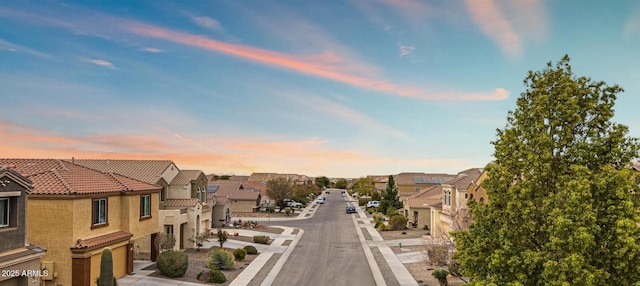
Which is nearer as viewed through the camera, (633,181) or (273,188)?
(633,181)

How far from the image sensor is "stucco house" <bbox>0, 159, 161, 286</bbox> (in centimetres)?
2106

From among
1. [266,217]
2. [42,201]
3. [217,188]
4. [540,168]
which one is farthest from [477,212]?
[217,188]

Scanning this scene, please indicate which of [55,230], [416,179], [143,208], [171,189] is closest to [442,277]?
[143,208]

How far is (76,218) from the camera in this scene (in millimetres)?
21234

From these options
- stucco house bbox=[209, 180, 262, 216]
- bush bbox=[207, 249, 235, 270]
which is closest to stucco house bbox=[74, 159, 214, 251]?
bush bbox=[207, 249, 235, 270]

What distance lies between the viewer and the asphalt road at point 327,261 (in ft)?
87.5

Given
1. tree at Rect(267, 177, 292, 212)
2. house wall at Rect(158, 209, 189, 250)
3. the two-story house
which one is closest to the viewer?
the two-story house

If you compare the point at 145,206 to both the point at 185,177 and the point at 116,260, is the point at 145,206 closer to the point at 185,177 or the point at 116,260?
the point at 116,260

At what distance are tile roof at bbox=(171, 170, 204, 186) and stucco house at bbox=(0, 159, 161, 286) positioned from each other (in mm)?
10462

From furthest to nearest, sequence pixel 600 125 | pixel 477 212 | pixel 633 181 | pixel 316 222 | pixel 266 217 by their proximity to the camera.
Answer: pixel 266 217 < pixel 316 222 < pixel 477 212 < pixel 600 125 < pixel 633 181

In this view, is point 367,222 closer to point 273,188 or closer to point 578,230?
point 273,188

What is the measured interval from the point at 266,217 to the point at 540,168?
62.2 m

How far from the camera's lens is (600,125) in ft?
40.1

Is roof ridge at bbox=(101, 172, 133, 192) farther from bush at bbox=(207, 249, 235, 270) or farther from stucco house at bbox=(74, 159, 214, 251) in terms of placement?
stucco house at bbox=(74, 159, 214, 251)
